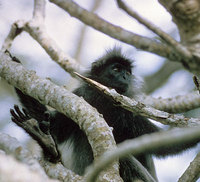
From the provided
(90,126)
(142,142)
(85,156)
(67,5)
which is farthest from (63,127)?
(142,142)

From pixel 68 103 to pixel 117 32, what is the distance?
885 millimetres

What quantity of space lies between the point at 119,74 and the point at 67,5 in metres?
2.40

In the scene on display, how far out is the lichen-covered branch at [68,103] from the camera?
9.27 ft

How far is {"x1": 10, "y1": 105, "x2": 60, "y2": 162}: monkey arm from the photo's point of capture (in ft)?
10.8

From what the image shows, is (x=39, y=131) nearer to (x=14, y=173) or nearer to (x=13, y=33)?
(x=13, y=33)

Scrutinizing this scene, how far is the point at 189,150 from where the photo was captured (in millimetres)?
4582

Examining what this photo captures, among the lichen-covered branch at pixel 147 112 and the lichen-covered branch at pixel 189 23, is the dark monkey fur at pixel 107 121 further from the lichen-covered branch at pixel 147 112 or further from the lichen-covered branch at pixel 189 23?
the lichen-covered branch at pixel 189 23

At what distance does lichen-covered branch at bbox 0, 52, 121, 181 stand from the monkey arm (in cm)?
34

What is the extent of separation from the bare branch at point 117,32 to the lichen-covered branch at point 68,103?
776 millimetres

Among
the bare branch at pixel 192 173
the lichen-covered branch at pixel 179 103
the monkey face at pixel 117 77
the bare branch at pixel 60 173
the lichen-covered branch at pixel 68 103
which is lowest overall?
the bare branch at pixel 60 173

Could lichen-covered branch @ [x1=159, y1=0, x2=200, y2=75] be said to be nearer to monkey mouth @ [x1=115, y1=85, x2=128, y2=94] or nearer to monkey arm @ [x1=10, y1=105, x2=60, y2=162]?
monkey arm @ [x1=10, y1=105, x2=60, y2=162]

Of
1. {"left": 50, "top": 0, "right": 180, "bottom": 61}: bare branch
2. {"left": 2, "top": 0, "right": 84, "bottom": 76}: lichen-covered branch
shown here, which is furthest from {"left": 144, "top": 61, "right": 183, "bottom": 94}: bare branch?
{"left": 50, "top": 0, "right": 180, "bottom": 61}: bare branch

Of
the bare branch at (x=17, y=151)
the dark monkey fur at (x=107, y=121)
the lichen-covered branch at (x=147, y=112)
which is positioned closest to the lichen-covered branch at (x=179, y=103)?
the dark monkey fur at (x=107, y=121)

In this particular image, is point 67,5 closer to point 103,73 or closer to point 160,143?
point 160,143
